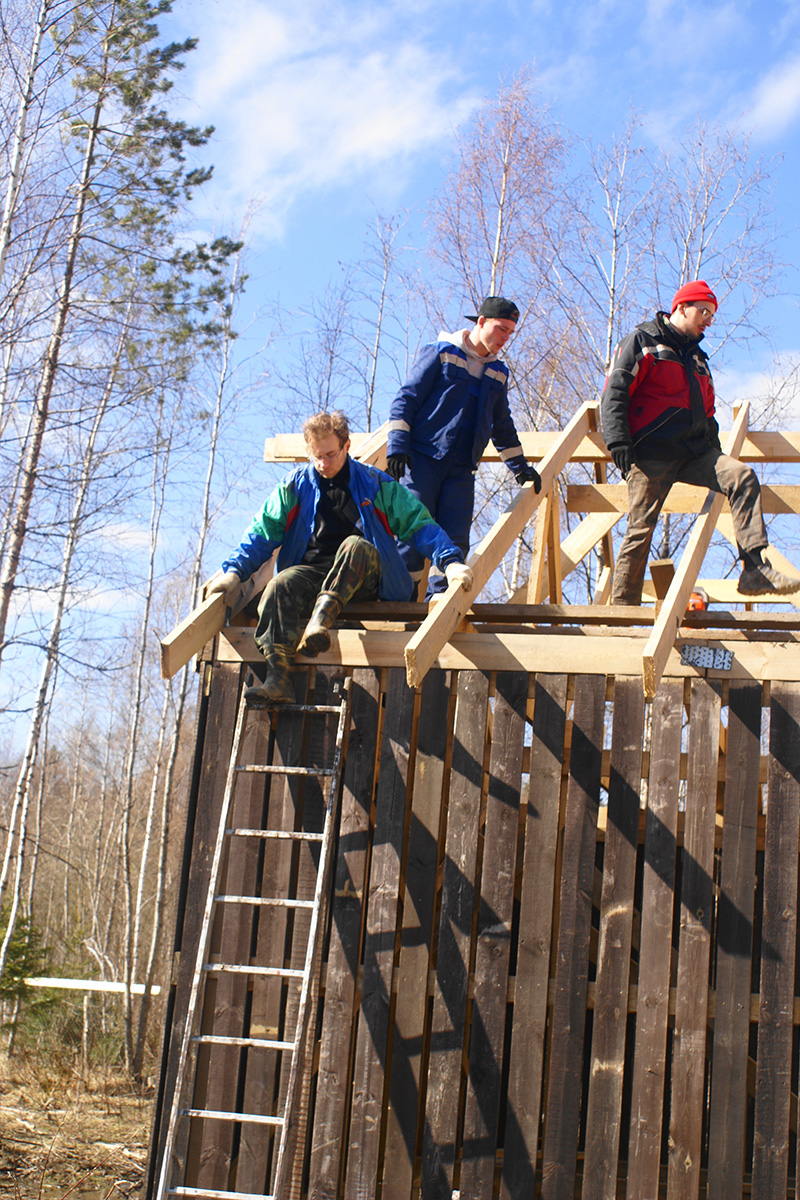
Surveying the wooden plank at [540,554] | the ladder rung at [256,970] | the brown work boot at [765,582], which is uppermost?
the wooden plank at [540,554]

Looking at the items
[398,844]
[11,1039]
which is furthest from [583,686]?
[11,1039]

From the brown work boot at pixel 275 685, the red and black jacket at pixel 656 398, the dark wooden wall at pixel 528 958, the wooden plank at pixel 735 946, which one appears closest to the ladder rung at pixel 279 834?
the dark wooden wall at pixel 528 958

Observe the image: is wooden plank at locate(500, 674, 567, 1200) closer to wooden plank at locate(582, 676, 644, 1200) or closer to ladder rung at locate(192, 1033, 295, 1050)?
wooden plank at locate(582, 676, 644, 1200)

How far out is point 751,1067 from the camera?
14.4 feet

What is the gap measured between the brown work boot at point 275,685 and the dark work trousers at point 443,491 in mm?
1498

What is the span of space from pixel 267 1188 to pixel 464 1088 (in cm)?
91

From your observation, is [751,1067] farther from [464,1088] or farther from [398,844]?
[398,844]

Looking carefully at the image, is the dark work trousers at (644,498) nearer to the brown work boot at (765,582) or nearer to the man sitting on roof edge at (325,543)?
the brown work boot at (765,582)

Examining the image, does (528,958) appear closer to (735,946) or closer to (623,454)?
(735,946)

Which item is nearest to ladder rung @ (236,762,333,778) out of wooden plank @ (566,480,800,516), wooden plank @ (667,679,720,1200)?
wooden plank @ (667,679,720,1200)

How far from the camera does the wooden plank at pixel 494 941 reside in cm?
410

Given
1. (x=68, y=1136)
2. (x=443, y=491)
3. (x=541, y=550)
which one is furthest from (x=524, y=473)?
(x=68, y=1136)

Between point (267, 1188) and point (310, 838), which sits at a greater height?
point (310, 838)

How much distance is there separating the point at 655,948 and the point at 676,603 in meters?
1.44
